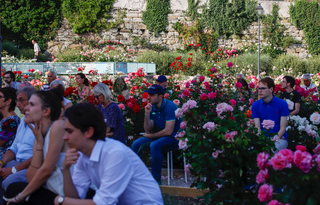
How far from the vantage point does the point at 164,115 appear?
16.1ft

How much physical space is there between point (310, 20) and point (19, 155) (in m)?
19.4

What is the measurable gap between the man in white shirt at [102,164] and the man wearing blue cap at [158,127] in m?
2.29

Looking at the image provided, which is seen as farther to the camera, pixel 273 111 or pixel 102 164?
pixel 273 111

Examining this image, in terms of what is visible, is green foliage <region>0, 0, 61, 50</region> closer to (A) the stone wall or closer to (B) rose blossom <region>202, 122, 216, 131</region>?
(A) the stone wall

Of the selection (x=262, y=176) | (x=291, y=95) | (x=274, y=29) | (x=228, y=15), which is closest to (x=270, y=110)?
(x=291, y=95)

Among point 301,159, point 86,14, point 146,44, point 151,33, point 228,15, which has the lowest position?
point 301,159

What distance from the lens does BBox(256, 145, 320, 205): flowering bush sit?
1550 mm

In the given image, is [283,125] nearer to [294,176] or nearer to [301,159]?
[294,176]

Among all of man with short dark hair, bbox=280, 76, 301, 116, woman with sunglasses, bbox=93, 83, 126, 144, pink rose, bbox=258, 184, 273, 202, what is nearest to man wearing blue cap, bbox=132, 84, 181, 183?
woman with sunglasses, bbox=93, 83, 126, 144

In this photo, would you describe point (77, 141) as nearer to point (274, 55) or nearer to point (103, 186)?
point (103, 186)

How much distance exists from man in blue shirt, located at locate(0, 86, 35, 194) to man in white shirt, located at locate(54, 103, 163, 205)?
0.98m

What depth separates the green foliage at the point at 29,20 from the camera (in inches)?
758

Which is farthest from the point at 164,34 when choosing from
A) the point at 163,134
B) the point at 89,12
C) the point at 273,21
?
the point at 163,134

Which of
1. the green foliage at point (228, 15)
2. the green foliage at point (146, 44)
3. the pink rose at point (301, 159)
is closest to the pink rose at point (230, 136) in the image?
the pink rose at point (301, 159)
